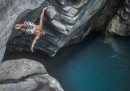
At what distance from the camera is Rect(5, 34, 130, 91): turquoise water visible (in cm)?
1734

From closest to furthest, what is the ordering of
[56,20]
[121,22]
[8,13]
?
[8,13] → [56,20] → [121,22]

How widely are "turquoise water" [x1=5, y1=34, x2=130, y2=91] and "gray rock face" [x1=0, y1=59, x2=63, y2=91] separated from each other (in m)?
3.28

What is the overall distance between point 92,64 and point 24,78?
645 centimetres

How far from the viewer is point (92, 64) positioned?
1864cm

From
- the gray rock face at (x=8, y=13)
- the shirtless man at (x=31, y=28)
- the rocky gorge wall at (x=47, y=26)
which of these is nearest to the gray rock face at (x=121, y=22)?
the rocky gorge wall at (x=47, y=26)

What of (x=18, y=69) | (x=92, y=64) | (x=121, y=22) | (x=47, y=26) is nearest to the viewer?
(x=18, y=69)

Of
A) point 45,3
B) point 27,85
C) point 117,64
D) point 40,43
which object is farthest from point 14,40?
point 117,64

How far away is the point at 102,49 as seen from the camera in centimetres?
1962

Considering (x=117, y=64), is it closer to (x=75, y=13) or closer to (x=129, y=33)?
(x=129, y=33)

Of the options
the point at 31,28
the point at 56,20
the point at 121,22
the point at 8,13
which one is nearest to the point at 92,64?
the point at 121,22

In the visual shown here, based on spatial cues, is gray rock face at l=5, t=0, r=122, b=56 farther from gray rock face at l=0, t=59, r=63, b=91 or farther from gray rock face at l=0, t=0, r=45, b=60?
gray rock face at l=0, t=59, r=63, b=91

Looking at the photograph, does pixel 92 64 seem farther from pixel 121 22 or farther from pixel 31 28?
pixel 31 28

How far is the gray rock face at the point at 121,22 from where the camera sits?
1880 cm

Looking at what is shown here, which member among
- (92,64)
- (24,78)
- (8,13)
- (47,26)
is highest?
(8,13)
